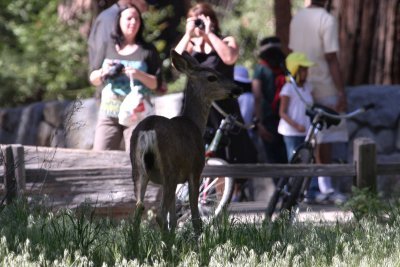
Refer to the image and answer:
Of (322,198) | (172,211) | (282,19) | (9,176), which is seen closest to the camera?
(172,211)

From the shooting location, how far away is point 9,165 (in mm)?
11148

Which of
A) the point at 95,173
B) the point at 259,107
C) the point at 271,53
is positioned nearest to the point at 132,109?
the point at 95,173

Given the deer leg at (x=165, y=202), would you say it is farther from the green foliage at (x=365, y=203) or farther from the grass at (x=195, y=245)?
the green foliage at (x=365, y=203)

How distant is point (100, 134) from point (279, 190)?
189 centimetres

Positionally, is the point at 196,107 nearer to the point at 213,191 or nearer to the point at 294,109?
the point at 213,191

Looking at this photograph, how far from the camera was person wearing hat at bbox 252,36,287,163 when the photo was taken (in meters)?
14.5

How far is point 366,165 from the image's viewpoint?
40.6 ft

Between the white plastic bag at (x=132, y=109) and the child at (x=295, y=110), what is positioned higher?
the white plastic bag at (x=132, y=109)

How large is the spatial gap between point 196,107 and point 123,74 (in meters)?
2.53

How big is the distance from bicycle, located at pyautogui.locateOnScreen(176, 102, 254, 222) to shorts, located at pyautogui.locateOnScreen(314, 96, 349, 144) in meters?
1.60

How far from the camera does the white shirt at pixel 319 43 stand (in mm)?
14219

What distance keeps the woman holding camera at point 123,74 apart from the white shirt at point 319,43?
243cm

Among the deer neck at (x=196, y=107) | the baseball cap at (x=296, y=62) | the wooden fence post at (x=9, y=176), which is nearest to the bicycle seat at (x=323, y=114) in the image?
the baseball cap at (x=296, y=62)

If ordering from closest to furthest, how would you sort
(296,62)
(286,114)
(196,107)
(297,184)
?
(196,107) < (297,184) < (296,62) < (286,114)
